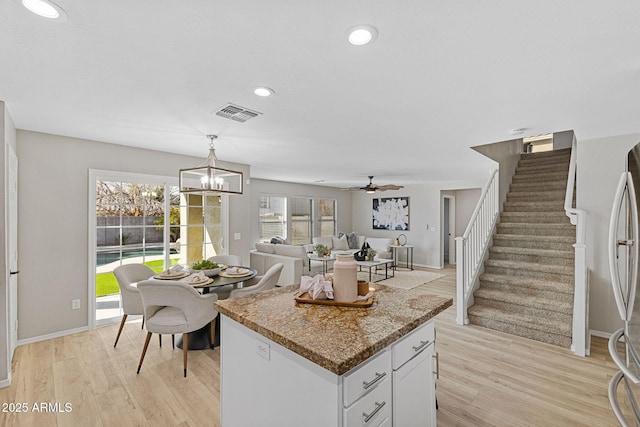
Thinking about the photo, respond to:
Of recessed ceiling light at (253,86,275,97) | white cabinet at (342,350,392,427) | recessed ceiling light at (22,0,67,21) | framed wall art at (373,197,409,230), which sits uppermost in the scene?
recessed ceiling light at (22,0,67,21)

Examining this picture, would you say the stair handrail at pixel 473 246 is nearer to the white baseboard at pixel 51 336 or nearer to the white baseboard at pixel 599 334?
the white baseboard at pixel 599 334

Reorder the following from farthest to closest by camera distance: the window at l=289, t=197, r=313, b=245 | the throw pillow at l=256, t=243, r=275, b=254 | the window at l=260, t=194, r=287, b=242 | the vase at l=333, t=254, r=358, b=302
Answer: the window at l=289, t=197, r=313, b=245
the window at l=260, t=194, r=287, b=242
the throw pillow at l=256, t=243, r=275, b=254
the vase at l=333, t=254, r=358, b=302

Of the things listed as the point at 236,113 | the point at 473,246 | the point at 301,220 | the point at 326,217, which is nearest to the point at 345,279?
the point at 236,113

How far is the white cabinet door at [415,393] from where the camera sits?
1425 mm

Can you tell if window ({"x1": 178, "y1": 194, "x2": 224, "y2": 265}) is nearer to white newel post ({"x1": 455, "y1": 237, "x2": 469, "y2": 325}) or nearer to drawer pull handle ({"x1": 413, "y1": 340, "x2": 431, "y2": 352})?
white newel post ({"x1": 455, "y1": 237, "x2": 469, "y2": 325})

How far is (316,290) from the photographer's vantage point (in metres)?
1.75

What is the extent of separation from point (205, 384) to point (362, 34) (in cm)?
280

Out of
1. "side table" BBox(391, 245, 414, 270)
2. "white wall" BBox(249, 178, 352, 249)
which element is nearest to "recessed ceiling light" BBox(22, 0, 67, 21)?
"white wall" BBox(249, 178, 352, 249)

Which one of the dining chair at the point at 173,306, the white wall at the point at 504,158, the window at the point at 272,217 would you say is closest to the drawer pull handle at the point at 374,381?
the dining chair at the point at 173,306

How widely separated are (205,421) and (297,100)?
2477 millimetres

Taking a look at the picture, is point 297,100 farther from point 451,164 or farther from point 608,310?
point 608,310

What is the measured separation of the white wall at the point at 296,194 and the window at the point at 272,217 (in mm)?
159

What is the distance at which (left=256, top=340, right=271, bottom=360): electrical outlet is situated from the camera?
1.45m

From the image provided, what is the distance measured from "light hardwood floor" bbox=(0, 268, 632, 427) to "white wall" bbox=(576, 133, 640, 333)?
0.35 metres
